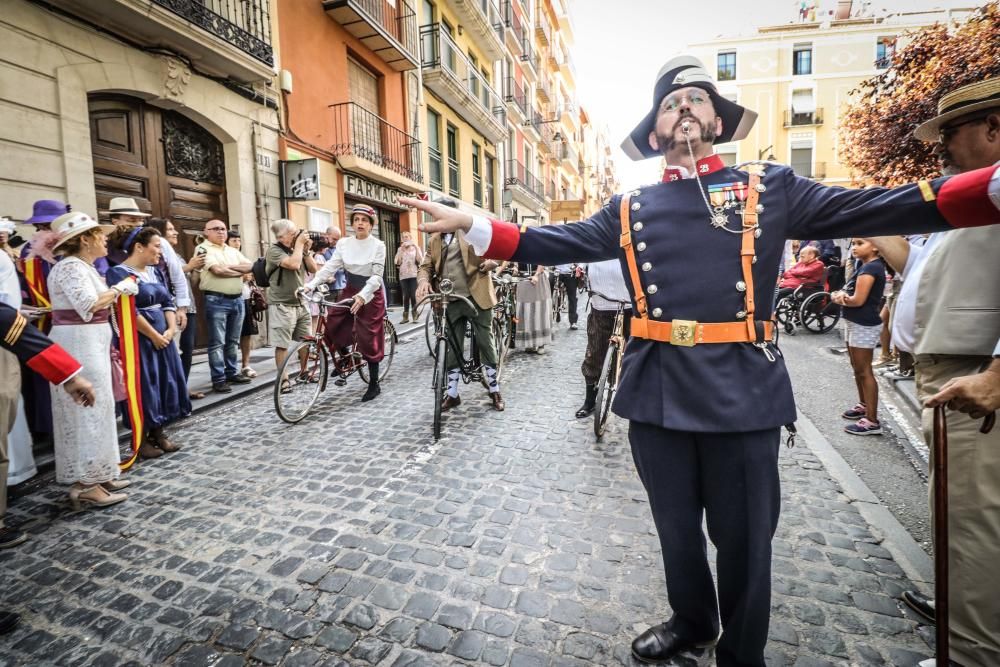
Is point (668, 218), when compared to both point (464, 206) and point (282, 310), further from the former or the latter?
point (464, 206)

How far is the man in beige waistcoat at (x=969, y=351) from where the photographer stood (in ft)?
5.90

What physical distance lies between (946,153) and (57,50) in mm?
9036

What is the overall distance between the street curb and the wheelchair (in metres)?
6.77

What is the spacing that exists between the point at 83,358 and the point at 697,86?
3904mm

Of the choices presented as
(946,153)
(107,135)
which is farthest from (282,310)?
(946,153)

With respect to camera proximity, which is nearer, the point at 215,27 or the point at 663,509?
the point at 663,509

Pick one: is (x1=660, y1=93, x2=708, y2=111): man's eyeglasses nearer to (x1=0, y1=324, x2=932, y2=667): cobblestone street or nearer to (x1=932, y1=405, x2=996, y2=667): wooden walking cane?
(x1=932, y1=405, x2=996, y2=667): wooden walking cane

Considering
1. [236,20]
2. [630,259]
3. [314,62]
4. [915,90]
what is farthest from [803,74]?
[630,259]

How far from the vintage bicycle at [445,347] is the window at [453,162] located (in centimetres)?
1391

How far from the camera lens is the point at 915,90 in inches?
324

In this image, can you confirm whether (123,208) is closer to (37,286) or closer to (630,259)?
(37,286)

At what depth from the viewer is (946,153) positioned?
6.75ft

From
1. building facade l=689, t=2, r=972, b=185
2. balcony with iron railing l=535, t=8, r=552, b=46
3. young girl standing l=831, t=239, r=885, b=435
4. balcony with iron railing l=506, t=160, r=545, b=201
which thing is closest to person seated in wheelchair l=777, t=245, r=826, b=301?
young girl standing l=831, t=239, r=885, b=435

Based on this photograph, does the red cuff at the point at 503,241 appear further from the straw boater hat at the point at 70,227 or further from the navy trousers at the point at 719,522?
the straw boater hat at the point at 70,227
